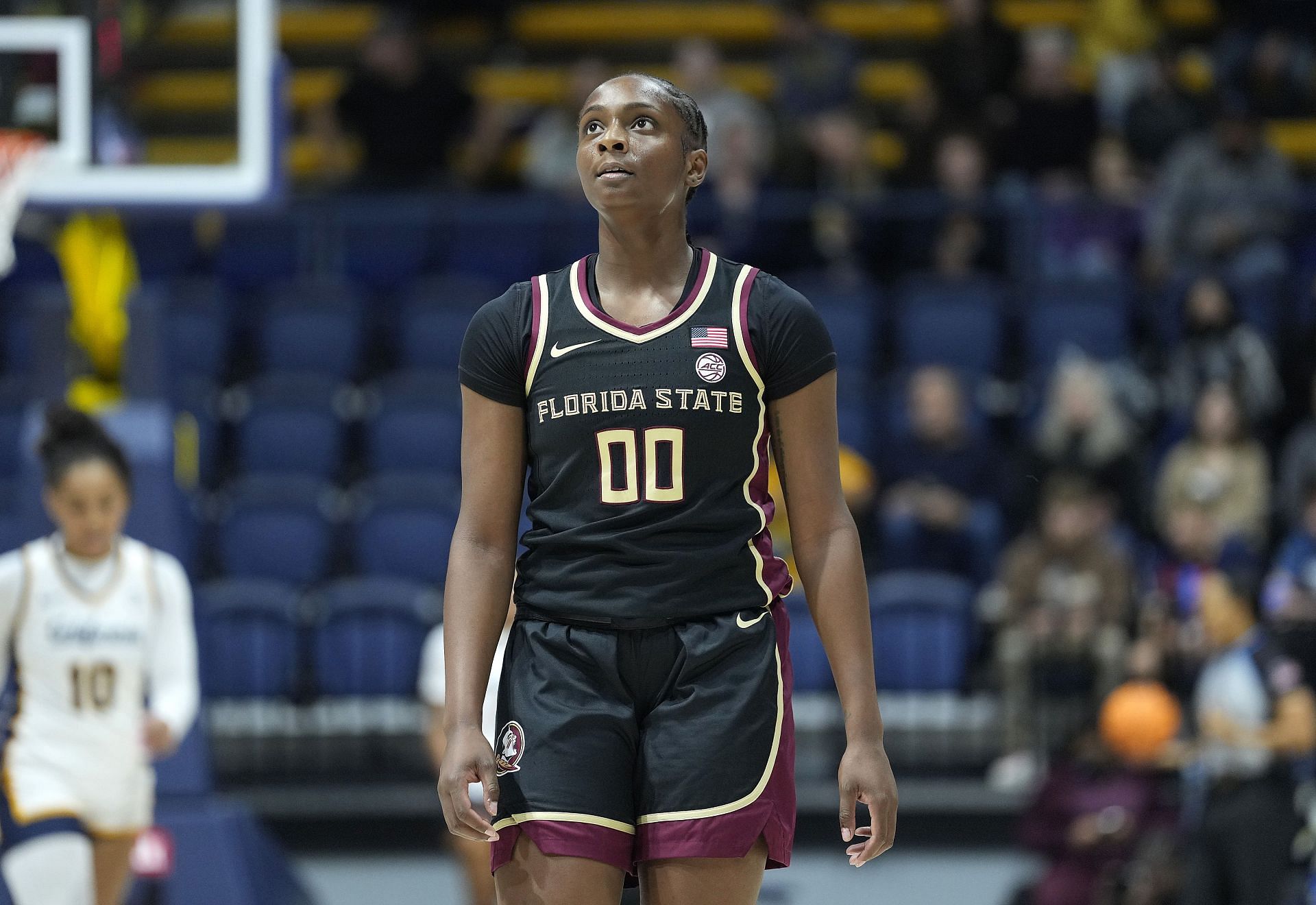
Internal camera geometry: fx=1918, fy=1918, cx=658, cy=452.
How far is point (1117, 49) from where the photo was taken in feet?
45.1

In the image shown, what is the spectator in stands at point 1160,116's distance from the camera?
494 inches

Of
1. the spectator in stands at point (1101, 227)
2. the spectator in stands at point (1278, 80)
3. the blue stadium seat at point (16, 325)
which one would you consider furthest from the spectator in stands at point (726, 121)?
the blue stadium seat at point (16, 325)

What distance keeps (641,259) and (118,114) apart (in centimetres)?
525

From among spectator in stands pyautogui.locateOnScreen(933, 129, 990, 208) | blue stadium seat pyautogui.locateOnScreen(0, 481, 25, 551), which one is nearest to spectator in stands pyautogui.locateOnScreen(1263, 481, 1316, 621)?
spectator in stands pyautogui.locateOnScreen(933, 129, 990, 208)

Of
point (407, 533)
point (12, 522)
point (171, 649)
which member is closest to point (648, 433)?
point (171, 649)

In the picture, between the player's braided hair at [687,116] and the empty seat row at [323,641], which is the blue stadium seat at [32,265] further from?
the player's braided hair at [687,116]

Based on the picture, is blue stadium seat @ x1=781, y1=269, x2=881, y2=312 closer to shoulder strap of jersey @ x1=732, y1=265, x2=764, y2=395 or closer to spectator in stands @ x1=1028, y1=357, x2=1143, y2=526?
spectator in stands @ x1=1028, y1=357, x2=1143, y2=526

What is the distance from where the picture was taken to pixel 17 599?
225 inches

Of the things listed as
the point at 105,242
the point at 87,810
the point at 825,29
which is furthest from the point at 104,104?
the point at 825,29

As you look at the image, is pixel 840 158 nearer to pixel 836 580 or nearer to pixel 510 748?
pixel 836 580

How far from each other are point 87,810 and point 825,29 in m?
8.51

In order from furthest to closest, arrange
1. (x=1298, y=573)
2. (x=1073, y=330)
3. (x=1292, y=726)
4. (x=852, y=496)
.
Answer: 1. (x=1073, y=330)
2. (x=852, y=496)
3. (x=1298, y=573)
4. (x=1292, y=726)

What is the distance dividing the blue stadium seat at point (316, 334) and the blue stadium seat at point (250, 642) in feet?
7.86

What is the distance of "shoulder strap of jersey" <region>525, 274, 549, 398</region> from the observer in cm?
314
